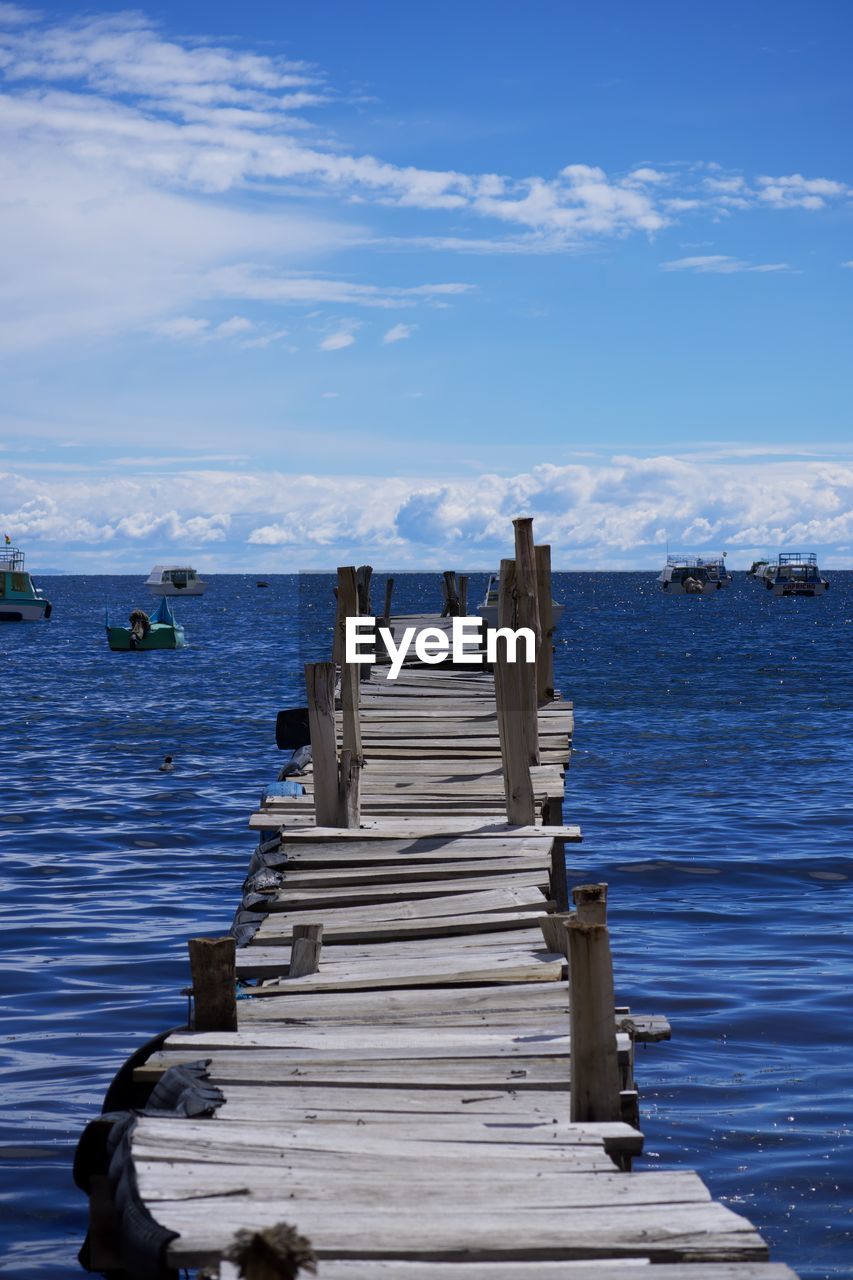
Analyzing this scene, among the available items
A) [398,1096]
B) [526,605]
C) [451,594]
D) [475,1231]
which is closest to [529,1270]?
[475,1231]

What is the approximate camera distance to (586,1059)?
5.57 meters

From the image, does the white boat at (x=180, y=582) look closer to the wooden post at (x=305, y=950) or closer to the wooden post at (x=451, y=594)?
the wooden post at (x=451, y=594)

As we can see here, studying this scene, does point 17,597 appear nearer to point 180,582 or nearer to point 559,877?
point 180,582

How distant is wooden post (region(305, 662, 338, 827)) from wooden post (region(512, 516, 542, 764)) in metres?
1.56

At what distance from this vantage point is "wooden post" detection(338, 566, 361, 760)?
11938 millimetres

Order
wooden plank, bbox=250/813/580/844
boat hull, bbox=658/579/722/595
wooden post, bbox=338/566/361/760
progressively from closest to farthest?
1. wooden plank, bbox=250/813/580/844
2. wooden post, bbox=338/566/361/760
3. boat hull, bbox=658/579/722/595

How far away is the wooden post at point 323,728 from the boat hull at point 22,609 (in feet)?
244

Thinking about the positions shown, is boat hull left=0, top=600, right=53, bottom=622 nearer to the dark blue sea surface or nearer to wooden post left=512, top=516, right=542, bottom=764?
the dark blue sea surface

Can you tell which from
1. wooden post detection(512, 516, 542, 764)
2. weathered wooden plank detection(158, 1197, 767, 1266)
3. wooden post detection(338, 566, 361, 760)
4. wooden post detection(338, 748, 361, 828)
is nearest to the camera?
weathered wooden plank detection(158, 1197, 767, 1266)

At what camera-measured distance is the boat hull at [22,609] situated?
272 ft

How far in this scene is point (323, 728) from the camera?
11.0m

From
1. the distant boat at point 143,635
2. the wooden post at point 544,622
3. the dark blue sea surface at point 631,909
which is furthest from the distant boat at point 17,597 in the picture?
the wooden post at point 544,622

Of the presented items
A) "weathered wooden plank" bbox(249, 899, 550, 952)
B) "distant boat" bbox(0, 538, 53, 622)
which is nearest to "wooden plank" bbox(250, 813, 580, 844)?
"weathered wooden plank" bbox(249, 899, 550, 952)

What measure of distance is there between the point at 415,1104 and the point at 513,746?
5.66 meters
